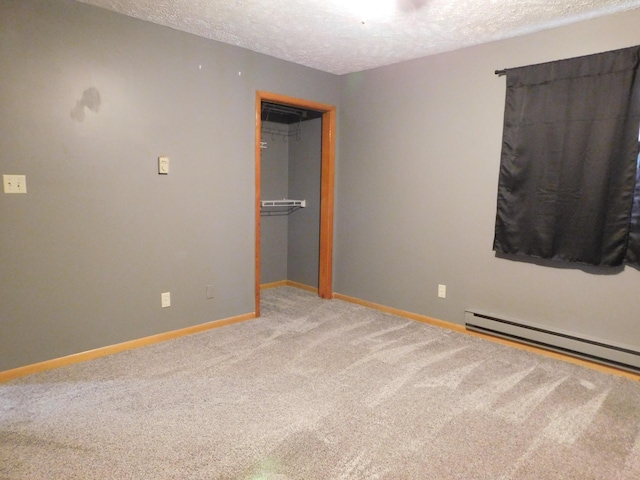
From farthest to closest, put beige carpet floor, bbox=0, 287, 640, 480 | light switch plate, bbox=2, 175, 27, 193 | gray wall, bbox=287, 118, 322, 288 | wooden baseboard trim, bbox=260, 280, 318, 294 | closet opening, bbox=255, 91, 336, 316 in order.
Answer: wooden baseboard trim, bbox=260, 280, 318, 294, gray wall, bbox=287, 118, 322, 288, closet opening, bbox=255, 91, 336, 316, light switch plate, bbox=2, 175, 27, 193, beige carpet floor, bbox=0, 287, 640, 480

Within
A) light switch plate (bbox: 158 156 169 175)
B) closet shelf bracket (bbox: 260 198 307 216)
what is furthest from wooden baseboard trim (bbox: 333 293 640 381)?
light switch plate (bbox: 158 156 169 175)

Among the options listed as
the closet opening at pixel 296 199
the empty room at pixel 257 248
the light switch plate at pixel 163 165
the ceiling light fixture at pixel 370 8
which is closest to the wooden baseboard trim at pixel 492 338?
the empty room at pixel 257 248

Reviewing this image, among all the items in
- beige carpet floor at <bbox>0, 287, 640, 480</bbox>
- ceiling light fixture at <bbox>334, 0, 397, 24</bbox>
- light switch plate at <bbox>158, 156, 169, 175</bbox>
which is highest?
ceiling light fixture at <bbox>334, 0, 397, 24</bbox>

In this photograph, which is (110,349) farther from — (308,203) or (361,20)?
(361,20)

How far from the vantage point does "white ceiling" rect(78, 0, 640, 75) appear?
2514mm

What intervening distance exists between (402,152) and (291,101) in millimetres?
1170

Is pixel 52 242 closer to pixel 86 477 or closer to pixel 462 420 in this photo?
pixel 86 477

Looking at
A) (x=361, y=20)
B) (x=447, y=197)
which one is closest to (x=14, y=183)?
(x=361, y=20)

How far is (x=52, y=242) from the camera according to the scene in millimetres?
2633

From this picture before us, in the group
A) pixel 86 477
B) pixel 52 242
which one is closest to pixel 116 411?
pixel 86 477

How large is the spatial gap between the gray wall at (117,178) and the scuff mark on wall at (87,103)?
0.06 ft

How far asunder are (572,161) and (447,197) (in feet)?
3.20

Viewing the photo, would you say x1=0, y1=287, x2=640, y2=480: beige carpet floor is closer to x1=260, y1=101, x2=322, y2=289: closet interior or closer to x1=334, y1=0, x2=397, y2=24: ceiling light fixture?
x1=260, y1=101, x2=322, y2=289: closet interior

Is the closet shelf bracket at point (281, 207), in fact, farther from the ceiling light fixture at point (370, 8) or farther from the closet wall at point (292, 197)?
the ceiling light fixture at point (370, 8)
